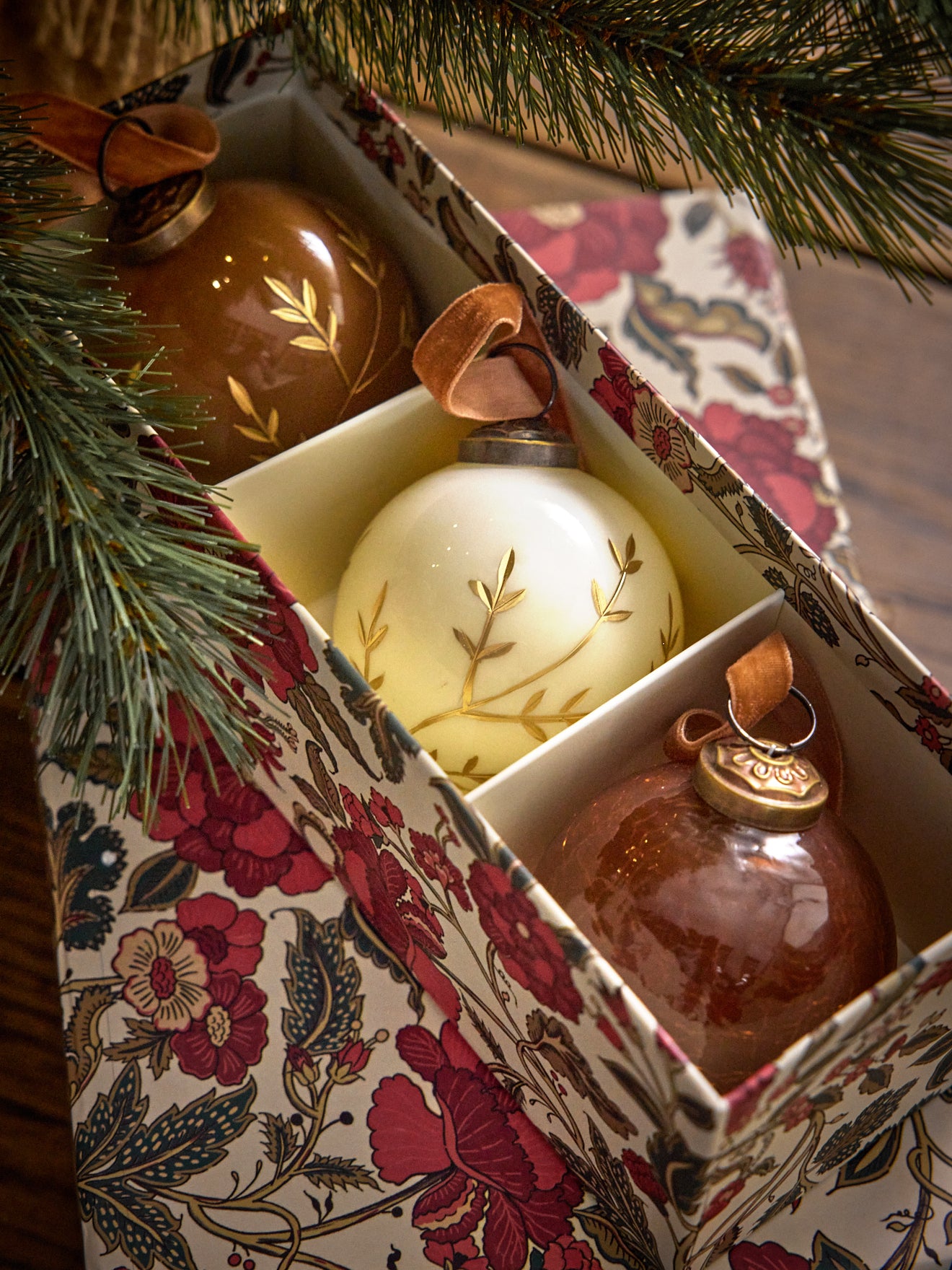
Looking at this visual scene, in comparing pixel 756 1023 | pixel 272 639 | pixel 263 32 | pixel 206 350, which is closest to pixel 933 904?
pixel 756 1023

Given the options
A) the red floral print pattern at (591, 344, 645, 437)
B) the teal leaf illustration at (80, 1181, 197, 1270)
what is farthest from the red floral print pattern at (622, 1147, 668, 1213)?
the red floral print pattern at (591, 344, 645, 437)

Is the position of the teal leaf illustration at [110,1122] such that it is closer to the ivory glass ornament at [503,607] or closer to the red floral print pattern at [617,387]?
the ivory glass ornament at [503,607]

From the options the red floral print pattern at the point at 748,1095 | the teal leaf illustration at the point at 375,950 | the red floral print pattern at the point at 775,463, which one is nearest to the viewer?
the red floral print pattern at the point at 748,1095

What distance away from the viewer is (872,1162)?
0.50m

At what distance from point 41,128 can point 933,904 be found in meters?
0.57

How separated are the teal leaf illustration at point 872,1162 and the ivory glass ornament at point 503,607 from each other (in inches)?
9.6

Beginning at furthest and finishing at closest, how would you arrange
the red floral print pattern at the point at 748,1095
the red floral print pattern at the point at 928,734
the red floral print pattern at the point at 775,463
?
the red floral print pattern at the point at 775,463 < the red floral print pattern at the point at 928,734 < the red floral print pattern at the point at 748,1095

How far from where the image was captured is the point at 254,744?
563 mm

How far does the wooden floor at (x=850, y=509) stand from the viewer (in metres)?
0.55

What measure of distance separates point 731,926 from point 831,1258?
207 millimetres

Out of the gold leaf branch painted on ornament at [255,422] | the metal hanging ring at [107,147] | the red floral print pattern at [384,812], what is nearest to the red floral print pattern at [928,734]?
the red floral print pattern at [384,812]

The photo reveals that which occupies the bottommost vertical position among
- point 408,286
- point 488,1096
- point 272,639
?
point 488,1096

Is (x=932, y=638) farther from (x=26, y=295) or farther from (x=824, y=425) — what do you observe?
(x=26, y=295)

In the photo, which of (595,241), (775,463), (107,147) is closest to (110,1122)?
(107,147)
